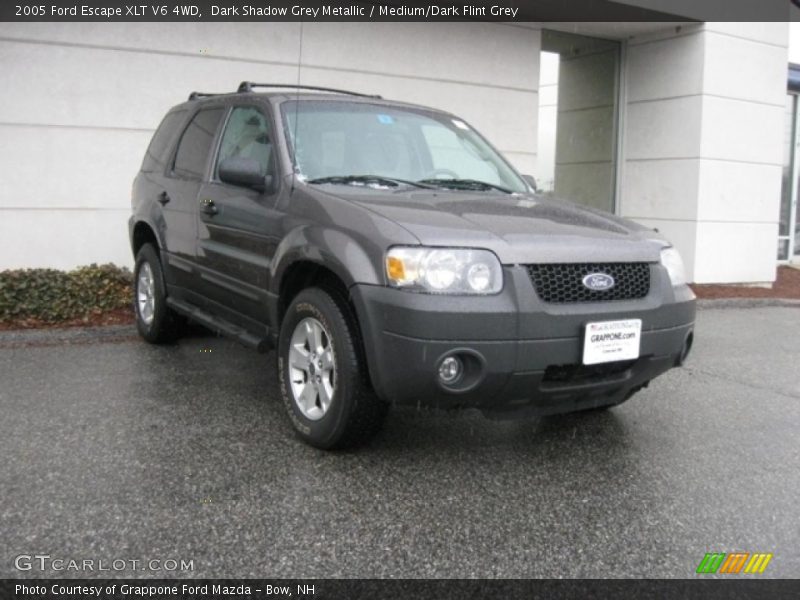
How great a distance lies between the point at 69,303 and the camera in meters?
7.04

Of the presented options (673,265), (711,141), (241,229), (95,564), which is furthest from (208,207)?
(711,141)

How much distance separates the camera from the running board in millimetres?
4379

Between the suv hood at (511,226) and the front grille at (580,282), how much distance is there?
4 cm

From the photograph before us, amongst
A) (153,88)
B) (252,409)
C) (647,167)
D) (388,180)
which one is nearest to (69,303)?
(153,88)

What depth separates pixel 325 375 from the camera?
373 centimetres

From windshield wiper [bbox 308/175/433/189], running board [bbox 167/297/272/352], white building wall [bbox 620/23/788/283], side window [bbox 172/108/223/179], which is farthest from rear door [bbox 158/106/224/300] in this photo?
white building wall [bbox 620/23/788/283]

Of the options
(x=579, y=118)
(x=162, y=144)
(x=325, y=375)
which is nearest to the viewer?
(x=325, y=375)

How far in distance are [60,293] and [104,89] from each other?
237 centimetres

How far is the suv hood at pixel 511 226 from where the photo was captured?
336 cm

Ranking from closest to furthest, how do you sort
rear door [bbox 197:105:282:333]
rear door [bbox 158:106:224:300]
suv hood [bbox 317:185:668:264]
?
suv hood [bbox 317:185:668:264]
rear door [bbox 197:105:282:333]
rear door [bbox 158:106:224:300]

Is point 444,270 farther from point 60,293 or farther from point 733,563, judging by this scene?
point 60,293

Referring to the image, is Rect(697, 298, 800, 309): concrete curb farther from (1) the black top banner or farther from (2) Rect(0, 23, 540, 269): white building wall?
(2) Rect(0, 23, 540, 269): white building wall

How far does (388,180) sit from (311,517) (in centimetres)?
195

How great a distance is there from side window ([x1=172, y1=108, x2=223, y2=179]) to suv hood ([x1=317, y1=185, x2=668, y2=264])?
157cm
